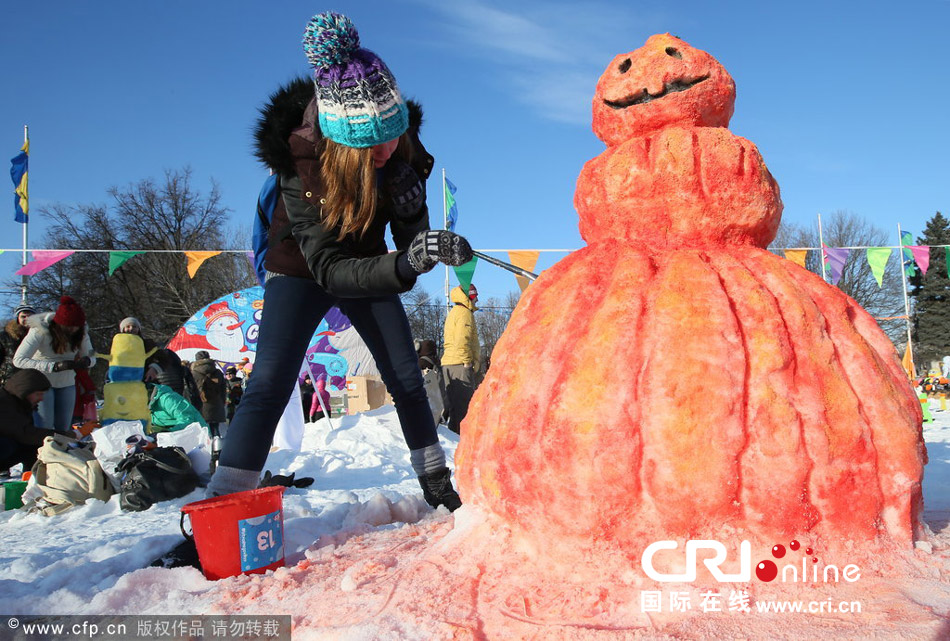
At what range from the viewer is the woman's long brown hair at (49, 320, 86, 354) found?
20.0 feet

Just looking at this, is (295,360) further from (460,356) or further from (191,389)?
(191,389)

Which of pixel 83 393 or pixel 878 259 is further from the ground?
pixel 878 259

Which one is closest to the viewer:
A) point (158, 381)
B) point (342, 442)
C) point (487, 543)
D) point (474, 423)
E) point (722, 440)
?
point (722, 440)

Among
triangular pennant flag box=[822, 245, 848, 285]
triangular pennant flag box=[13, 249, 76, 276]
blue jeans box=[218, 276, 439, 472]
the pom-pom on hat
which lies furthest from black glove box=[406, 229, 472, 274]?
triangular pennant flag box=[822, 245, 848, 285]

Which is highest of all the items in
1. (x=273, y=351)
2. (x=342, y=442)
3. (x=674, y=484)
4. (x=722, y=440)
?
(x=273, y=351)

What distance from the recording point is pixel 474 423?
2201 millimetres

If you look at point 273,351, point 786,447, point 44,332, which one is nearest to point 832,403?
point 786,447

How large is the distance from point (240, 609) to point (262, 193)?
1.63m

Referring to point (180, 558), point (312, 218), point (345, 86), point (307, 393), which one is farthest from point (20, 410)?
point (307, 393)

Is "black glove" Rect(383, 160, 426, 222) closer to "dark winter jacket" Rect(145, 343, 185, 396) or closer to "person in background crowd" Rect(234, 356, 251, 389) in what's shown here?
"dark winter jacket" Rect(145, 343, 185, 396)

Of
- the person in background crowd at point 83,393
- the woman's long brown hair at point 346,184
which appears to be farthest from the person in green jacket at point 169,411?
the woman's long brown hair at point 346,184

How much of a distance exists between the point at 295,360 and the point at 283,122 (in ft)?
2.97

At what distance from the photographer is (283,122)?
2.56 m

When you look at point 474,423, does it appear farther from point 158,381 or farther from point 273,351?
point 158,381
